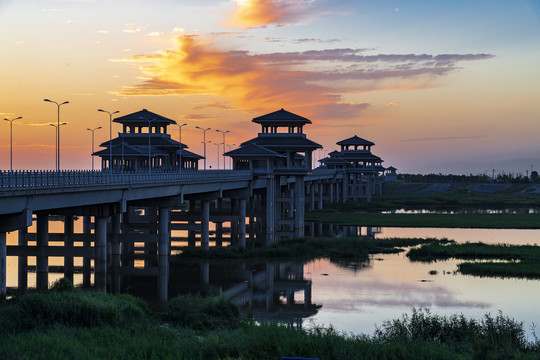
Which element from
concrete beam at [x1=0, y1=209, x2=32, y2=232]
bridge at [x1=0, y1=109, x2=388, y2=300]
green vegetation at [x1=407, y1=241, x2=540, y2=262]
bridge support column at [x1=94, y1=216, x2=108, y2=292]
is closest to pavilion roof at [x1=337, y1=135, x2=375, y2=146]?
bridge at [x1=0, y1=109, x2=388, y2=300]

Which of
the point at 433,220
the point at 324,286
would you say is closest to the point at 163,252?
the point at 324,286

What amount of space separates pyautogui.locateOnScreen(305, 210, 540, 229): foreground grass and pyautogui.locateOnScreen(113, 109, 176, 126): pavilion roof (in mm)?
32601

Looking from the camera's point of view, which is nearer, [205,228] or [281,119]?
[205,228]

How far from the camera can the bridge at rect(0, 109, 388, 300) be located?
42.9 meters

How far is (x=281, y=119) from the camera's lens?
9719 cm

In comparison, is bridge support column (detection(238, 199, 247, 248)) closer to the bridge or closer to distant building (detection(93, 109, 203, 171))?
the bridge

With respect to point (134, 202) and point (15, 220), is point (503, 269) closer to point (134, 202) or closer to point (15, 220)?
point (134, 202)

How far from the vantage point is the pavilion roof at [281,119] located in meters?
96.9

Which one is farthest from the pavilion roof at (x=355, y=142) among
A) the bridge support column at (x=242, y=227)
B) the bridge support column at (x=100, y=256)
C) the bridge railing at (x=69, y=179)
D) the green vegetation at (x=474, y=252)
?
the bridge support column at (x=100, y=256)

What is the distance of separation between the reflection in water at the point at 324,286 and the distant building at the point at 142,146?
2173 cm

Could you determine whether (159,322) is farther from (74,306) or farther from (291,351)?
(291,351)

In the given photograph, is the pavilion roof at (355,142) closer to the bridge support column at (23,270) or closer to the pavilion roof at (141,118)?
the pavilion roof at (141,118)

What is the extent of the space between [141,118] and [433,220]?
5018 centimetres

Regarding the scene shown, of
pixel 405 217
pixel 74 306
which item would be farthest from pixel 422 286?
pixel 405 217
